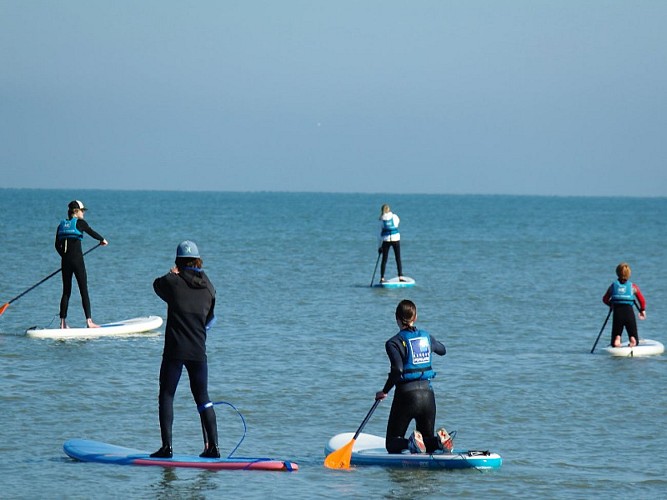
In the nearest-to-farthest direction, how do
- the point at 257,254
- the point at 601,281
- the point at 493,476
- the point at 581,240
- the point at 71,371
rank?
1. the point at 493,476
2. the point at 71,371
3. the point at 601,281
4. the point at 257,254
5. the point at 581,240

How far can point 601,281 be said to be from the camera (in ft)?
104

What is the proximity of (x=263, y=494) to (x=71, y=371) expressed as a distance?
5823mm

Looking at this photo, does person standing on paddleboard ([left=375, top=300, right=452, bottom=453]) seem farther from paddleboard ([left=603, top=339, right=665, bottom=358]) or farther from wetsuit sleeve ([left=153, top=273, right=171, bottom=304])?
paddleboard ([left=603, top=339, right=665, bottom=358])

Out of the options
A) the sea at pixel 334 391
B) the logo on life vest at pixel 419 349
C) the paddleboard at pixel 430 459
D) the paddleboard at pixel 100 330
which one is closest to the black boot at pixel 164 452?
the sea at pixel 334 391

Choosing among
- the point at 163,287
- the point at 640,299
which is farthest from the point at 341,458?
the point at 640,299

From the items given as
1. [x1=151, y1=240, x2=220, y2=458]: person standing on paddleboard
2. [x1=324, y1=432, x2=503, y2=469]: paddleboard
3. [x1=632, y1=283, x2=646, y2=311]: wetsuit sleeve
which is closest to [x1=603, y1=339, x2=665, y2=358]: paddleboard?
[x1=632, y1=283, x2=646, y2=311]: wetsuit sleeve

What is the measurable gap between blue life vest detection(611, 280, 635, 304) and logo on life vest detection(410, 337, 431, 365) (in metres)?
6.95

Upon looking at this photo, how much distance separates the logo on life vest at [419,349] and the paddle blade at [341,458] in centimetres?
93

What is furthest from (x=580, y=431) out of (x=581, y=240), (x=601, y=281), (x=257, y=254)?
(x=581, y=240)

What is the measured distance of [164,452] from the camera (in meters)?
9.66

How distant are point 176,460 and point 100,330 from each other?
799 cm

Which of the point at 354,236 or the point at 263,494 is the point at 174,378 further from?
the point at 354,236

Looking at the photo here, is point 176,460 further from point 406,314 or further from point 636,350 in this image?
point 636,350

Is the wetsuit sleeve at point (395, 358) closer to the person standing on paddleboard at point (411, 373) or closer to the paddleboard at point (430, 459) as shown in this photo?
the person standing on paddleboard at point (411, 373)
